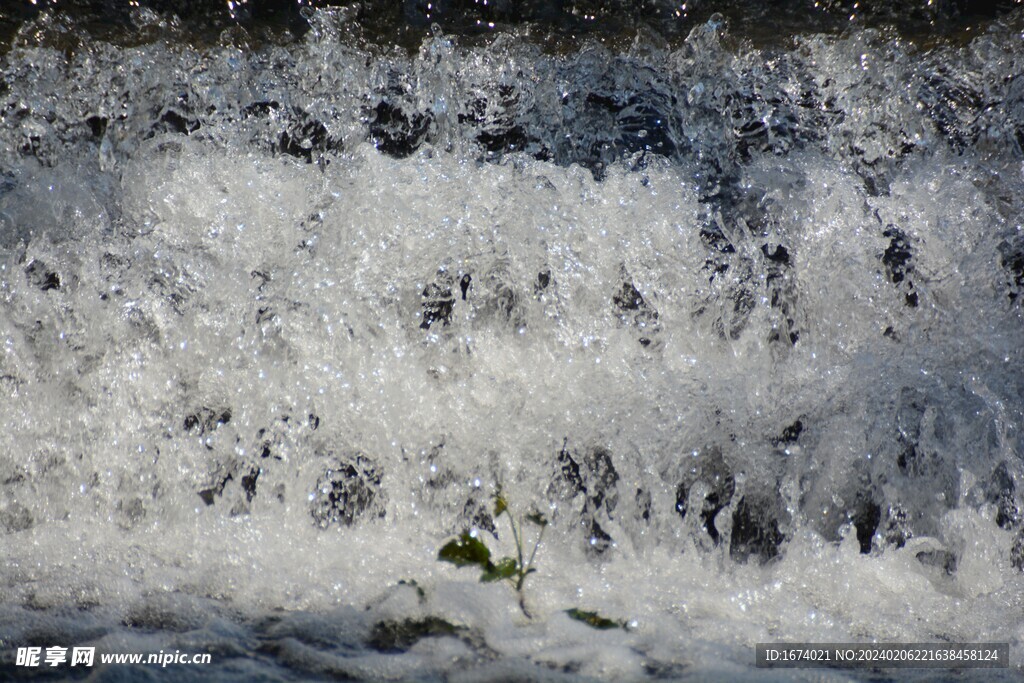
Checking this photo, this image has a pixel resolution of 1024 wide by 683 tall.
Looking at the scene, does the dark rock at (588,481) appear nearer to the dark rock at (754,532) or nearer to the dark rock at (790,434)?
the dark rock at (754,532)

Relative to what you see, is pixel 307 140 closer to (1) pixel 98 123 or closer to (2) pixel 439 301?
(1) pixel 98 123

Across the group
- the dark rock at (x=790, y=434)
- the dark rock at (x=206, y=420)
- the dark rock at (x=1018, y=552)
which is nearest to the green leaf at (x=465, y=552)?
the dark rock at (x=206, y=420)

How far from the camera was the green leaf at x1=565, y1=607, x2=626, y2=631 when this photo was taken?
5.68 ft

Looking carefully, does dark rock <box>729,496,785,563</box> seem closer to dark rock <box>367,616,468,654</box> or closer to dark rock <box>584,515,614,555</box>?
dark rock <box>584,515,614,555</box>

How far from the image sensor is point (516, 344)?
2322 mm

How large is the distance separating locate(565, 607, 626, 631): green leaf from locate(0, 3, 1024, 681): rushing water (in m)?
0.03

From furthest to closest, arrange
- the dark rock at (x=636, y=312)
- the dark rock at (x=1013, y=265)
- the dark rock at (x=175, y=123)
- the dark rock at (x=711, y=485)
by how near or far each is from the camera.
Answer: the dark rock at (x=175, y=123) < the dark rock at (x=1013, y=265) < the dark rock at (x=636, y=312) < the dark rock at (x=711, y=485)

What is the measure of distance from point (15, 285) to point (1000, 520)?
108 inches

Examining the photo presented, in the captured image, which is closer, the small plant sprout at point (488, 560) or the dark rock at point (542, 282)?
the small plant sprout at point (488, 560)

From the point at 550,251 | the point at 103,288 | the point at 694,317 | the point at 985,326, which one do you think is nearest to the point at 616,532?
the point at 694,317

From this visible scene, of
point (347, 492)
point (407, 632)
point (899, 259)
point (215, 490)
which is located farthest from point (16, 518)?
point (899, 259)

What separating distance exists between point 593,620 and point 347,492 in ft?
2.35

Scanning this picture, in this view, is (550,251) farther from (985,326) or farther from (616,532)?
(985,326)

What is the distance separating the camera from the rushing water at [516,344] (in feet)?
6.08
